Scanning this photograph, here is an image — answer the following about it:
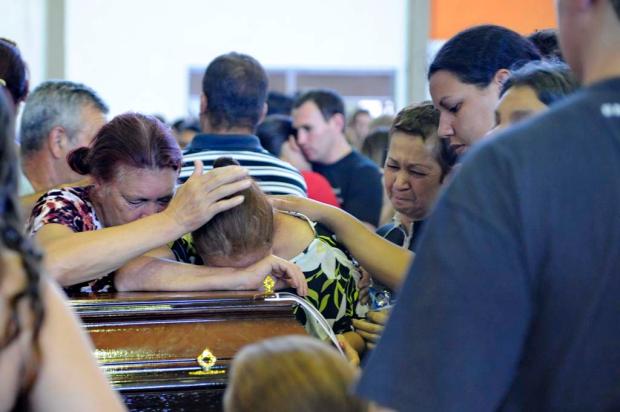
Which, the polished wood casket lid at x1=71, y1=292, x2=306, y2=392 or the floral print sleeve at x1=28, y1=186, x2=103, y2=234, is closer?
the polished wood casket lid at x1=71, y1=292, x2=306, y2=392

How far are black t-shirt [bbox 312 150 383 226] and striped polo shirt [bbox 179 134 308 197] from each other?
4.58ft

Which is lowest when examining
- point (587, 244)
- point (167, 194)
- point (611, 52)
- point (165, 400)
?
point (165, 400)

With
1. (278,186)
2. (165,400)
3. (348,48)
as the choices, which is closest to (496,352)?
(165,400)

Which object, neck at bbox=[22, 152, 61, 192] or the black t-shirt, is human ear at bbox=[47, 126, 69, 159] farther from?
the black t-shirt

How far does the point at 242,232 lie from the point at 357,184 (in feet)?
9.85

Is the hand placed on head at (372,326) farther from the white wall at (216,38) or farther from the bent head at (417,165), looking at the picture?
the white wall at (216,38)

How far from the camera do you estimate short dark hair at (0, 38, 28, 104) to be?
352cm

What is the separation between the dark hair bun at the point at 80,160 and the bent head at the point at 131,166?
2 cm

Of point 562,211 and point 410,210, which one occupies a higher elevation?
point 562,211

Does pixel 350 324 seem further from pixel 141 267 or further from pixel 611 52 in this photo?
pixel 611 52

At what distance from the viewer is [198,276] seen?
8.83 ft

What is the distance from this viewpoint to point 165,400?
7.59 ft

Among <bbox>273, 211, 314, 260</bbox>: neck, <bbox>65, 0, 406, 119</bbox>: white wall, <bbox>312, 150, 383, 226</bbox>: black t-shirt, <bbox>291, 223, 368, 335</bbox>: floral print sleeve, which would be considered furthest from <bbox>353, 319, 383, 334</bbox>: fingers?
<bbox>65, 0, 406, 119</bbox>: white wall

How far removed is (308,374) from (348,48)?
8.84m
